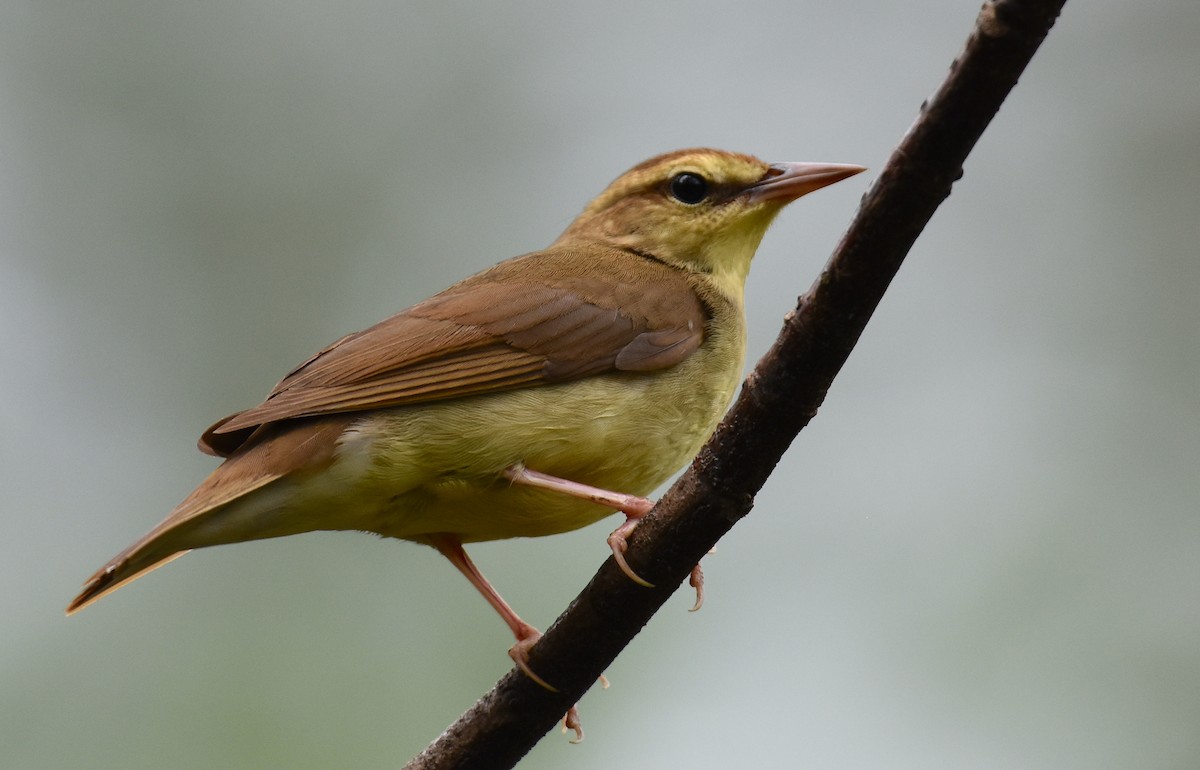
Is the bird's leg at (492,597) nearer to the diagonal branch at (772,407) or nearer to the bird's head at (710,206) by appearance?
the diagonal branch at (772,407)

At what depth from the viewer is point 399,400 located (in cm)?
390

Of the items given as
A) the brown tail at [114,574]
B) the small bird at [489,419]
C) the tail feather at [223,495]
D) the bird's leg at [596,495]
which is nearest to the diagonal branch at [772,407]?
the small bird at [489,419]

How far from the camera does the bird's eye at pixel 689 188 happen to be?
490cm

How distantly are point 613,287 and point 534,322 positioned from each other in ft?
1.37

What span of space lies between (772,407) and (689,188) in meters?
2.23

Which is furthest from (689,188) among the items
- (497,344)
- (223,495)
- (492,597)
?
(223,495)

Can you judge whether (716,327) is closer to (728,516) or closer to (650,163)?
(650,163)

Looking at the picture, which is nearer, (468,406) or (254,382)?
(468,406)

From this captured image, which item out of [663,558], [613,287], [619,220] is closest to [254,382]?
[619,220]

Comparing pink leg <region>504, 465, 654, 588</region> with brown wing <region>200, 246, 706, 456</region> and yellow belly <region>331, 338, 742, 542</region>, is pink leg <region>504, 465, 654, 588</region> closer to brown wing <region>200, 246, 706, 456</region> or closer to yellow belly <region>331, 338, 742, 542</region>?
yellow belly <region>331, 338, 742, 542</region>

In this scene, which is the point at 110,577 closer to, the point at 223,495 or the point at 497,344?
the point at 223,495

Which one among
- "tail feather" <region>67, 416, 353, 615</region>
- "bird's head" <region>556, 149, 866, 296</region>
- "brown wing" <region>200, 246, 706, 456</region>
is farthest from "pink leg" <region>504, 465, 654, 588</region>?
"bird's head" <region>556, 149, 866, 296</region>

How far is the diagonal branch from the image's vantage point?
235cm

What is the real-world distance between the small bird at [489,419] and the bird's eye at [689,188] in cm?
30
